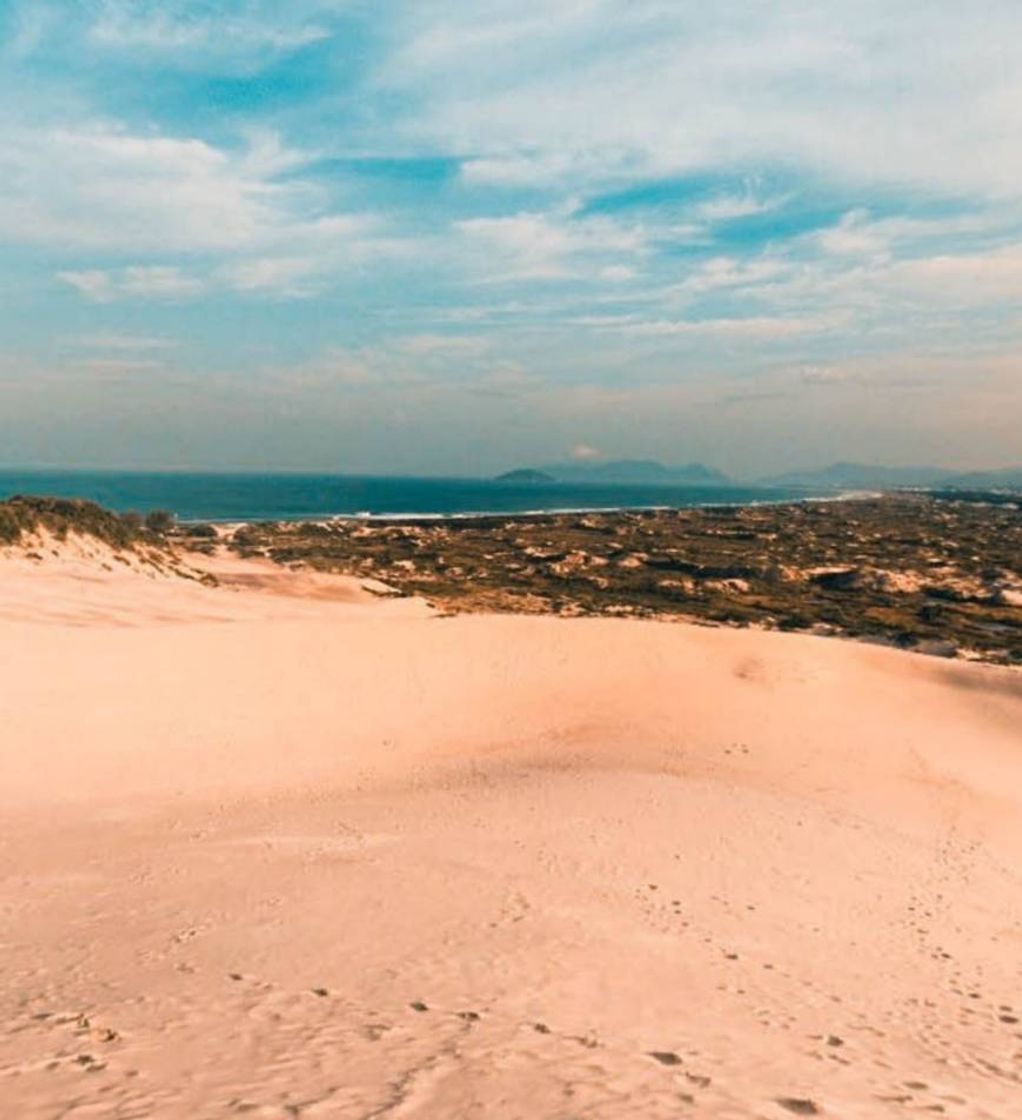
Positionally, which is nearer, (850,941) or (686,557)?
(850,941)

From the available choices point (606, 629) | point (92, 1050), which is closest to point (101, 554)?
point (606, 629)

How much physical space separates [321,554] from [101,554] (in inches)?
1424

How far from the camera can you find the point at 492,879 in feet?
43.7

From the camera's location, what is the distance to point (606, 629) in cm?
3362

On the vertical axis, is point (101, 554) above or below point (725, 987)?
above

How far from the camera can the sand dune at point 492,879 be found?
7.68 metres

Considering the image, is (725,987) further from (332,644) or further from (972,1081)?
(332,644)

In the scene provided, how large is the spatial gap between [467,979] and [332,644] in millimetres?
20256

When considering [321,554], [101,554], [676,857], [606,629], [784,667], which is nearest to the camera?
[676,857]

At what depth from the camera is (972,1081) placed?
8.44m

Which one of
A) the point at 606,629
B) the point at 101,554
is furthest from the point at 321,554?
the point at 606,629

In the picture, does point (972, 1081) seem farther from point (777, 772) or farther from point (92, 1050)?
point (777, 772)

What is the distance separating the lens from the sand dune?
303 inches

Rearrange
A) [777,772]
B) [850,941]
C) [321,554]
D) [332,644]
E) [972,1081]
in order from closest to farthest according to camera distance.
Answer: [972,1081]
[850,941]
[777,772]
[332,644]
[321,554]
